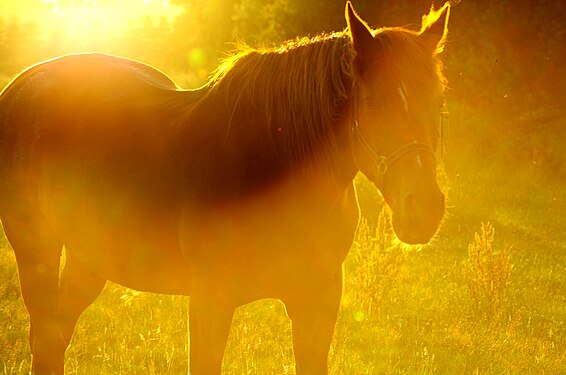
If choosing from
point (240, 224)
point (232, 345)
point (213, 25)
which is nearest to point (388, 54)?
point (240, 224)

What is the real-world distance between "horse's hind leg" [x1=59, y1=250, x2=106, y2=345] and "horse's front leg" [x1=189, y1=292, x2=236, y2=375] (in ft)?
5.57

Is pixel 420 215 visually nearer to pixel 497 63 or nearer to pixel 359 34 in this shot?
pixel 359 34

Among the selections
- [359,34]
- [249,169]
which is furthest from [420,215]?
[249,169]

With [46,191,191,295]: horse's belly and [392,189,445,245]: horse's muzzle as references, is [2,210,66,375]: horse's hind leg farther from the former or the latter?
[392,189,445,245]: horse's muzzle

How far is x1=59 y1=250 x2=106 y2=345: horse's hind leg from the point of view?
463 centimetres

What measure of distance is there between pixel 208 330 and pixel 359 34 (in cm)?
161

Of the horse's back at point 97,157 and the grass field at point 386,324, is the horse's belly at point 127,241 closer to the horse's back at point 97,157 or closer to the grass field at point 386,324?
the horse's back at point 97,157

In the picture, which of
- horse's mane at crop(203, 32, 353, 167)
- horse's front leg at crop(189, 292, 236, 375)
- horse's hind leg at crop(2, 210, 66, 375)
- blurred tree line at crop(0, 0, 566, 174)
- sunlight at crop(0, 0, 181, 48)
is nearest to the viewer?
horse's mane at crop(203, 32, 353, 167)

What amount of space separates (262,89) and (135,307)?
13.6ft

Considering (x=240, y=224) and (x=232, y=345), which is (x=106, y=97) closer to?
(x=240, y=224)

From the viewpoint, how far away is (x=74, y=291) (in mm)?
4648

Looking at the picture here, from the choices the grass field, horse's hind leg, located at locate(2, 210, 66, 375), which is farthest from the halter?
horse's hind leg, located at locate(2, 210, 66, 375)

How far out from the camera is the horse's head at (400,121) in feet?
8.36

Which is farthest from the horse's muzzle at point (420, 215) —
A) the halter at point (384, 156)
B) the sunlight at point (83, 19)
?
the sunlight at point (83, 19)
